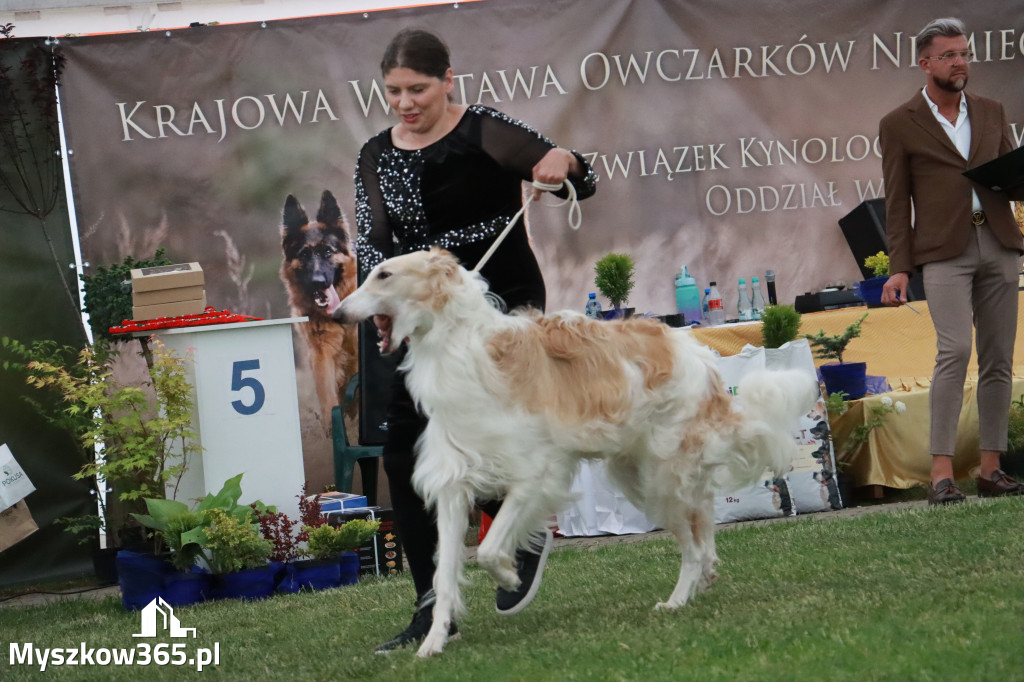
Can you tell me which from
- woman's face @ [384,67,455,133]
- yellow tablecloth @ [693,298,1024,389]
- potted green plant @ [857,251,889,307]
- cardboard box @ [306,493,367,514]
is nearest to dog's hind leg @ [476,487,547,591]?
woman's face @ [384,67,455,133]

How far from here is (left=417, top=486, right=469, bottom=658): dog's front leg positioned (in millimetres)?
3848

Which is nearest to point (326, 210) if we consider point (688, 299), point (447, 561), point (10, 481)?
point (688, 299)

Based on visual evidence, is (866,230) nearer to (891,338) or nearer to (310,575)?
(891,338)

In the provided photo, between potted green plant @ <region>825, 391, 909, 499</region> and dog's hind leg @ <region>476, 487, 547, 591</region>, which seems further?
potted green plant @ <region>825, 391, 909, 499</region>

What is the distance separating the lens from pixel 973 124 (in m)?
6.27

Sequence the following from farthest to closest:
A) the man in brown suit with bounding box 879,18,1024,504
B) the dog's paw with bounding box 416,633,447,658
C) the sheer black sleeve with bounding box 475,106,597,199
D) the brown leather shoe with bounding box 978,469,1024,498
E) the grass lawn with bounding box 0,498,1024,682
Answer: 1. the brown leather shoe with bounding box 978,469,1024,498
2. the man in brown suit with bounding box 879,18,1024,504
3. the sheer black sleeve with bounding box 475,106,597,199
4. the dog's paw with bounding box 416,633,447,658
5. the grass lawn with bounding box 0,498,1024,682

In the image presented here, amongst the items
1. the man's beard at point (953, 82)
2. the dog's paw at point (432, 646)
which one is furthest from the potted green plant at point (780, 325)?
the dog's paw at point (432, 646)

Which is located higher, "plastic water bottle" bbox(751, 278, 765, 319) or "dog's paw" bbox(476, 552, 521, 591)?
"plastic water bottle" bbox(751, 278, 765, 319)

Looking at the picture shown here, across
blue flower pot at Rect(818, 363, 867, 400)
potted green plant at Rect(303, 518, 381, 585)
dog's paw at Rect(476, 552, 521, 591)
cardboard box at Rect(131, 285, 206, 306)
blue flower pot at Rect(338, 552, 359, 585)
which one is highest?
cardboard box at Rect(131, 285, 206, 306)

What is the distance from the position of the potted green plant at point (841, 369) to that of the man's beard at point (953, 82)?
179 centimetres

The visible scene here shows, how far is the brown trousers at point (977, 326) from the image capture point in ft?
20.0

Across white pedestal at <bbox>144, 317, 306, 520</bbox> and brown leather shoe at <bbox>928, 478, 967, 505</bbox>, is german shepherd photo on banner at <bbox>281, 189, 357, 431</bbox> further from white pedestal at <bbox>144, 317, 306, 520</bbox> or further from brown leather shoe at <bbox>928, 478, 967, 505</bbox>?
brown leather shoe at <bbox>928, 478, 967, 505</bbox>

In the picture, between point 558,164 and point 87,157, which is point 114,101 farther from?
point 558,164

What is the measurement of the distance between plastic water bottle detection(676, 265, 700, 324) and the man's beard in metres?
2.56
